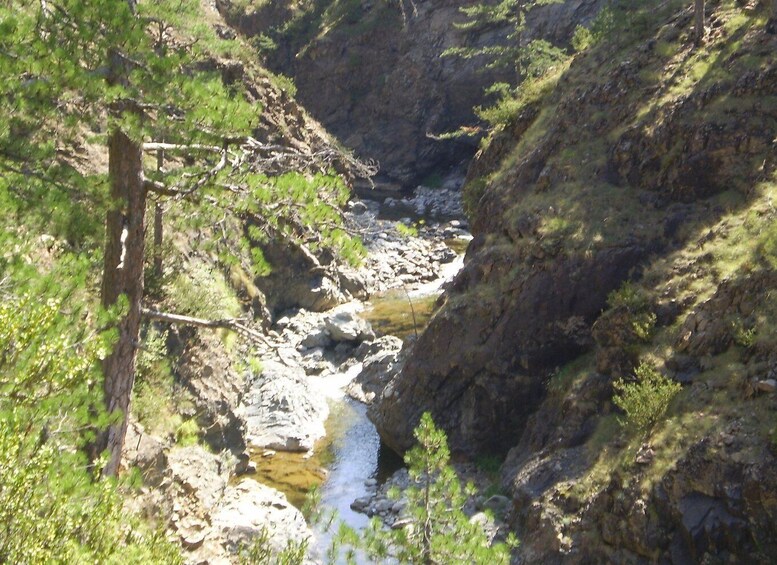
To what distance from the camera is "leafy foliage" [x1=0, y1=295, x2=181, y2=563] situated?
3533mm

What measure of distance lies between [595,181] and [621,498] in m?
7.07

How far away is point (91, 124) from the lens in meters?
5.54

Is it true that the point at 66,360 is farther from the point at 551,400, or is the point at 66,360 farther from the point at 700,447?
the point at 551,400

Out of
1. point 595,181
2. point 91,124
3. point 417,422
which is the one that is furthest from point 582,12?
point 91,124

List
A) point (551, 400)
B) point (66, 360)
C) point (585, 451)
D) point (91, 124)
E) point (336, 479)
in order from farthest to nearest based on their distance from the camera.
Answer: point (336, 479)
point (551, 400)
point (585, 451)
point (91, 124)
point (66, 360)

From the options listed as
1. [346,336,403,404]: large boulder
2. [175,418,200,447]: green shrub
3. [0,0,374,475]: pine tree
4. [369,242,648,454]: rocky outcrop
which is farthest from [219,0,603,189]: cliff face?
[0,0,374,475]: pine tree

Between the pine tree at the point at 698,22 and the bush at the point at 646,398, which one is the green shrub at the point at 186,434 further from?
the pine tree at the point at 698,22

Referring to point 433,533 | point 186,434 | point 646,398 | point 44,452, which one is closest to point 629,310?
point 646,398

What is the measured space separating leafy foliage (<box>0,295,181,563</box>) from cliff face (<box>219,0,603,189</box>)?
39.2 m

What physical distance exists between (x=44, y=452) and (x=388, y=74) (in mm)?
44653

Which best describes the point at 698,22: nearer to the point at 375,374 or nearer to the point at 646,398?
the point at 646,398

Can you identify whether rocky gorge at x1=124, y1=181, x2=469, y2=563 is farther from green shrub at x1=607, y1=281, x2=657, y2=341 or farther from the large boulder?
green shrub at x1=607, y1=281, x2=657, y2=341

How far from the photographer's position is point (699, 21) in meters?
14.5

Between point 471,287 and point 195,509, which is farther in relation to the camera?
point 471,287
